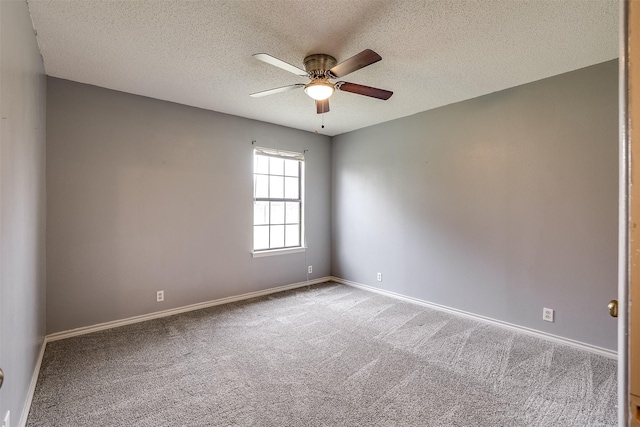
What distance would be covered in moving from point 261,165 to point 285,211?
0.79 meters

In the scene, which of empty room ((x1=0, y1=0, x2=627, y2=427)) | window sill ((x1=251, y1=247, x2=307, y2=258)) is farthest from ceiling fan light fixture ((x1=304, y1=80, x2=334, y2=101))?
window sill ((x1=251, y1=247, x2=307, y2=258))

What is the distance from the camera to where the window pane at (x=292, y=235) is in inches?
186

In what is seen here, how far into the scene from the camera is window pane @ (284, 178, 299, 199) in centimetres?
467

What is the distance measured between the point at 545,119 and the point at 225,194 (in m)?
3.60

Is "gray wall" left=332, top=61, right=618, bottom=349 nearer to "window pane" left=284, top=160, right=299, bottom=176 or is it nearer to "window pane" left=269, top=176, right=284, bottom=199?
"window pane" left=284, top=160, right=299, bottom=176

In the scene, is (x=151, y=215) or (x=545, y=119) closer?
(x=545, y=119)

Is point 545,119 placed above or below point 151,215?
above

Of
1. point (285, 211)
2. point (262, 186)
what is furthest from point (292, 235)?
point (262, 186)

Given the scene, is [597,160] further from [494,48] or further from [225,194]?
[225,194]

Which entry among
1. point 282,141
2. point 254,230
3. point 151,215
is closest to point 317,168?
point 282,141

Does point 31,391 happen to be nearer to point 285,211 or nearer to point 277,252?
point 277,252

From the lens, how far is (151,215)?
3.38m

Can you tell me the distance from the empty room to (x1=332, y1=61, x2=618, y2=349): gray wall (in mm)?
19

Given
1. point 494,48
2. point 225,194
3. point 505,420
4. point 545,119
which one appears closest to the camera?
point 505,420
